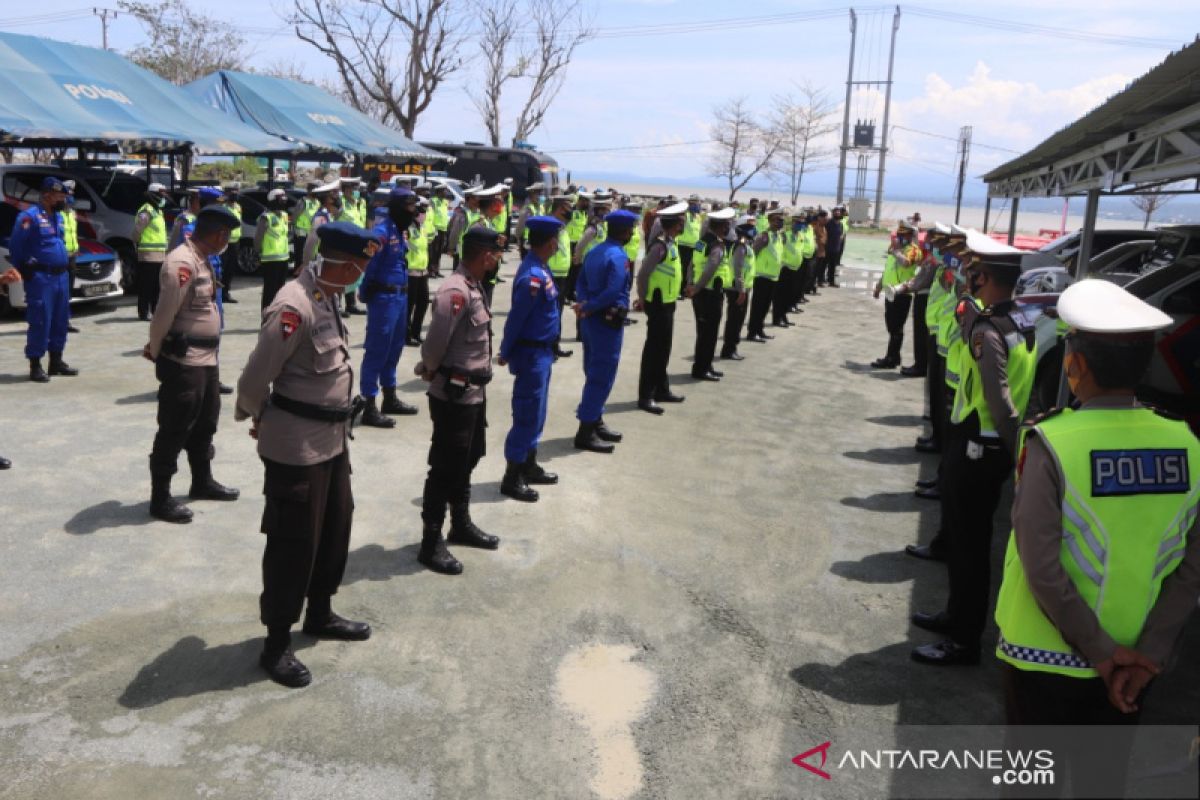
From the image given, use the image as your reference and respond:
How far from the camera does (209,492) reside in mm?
6363

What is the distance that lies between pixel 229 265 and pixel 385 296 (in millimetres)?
9233

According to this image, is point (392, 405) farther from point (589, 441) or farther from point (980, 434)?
point (980, 434)

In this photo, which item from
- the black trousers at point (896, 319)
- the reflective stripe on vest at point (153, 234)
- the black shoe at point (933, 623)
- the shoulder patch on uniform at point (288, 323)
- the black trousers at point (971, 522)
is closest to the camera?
the shoulder patch on uniform at point (288, 323)

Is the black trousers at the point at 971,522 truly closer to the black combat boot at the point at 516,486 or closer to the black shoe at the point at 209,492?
the black combat boot at the point at 516,486

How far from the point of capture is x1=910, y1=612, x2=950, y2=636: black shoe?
5062mm

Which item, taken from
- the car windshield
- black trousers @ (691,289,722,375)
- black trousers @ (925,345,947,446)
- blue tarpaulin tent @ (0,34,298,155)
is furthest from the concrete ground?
the car windshield

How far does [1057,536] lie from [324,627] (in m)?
3.46

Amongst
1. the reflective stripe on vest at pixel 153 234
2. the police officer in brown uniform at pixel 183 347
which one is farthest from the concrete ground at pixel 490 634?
the reflective stripe on vest at pixel 153 234

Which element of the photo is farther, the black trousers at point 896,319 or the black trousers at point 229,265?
the black trousers at point 229,265

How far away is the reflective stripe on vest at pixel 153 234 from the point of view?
12.2 meters

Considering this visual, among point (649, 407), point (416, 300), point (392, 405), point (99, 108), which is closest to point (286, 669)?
point (392, 405)

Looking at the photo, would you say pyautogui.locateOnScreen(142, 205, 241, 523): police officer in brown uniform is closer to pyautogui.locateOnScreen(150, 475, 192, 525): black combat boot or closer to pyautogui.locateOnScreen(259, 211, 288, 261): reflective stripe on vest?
pyautogui.locateOnScreen(150, 475, 192, 525): black combat boot

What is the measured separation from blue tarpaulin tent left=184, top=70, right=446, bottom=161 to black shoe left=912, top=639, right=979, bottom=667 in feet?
60.1

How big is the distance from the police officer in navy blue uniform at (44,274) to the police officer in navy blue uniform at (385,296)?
3.47 metres
